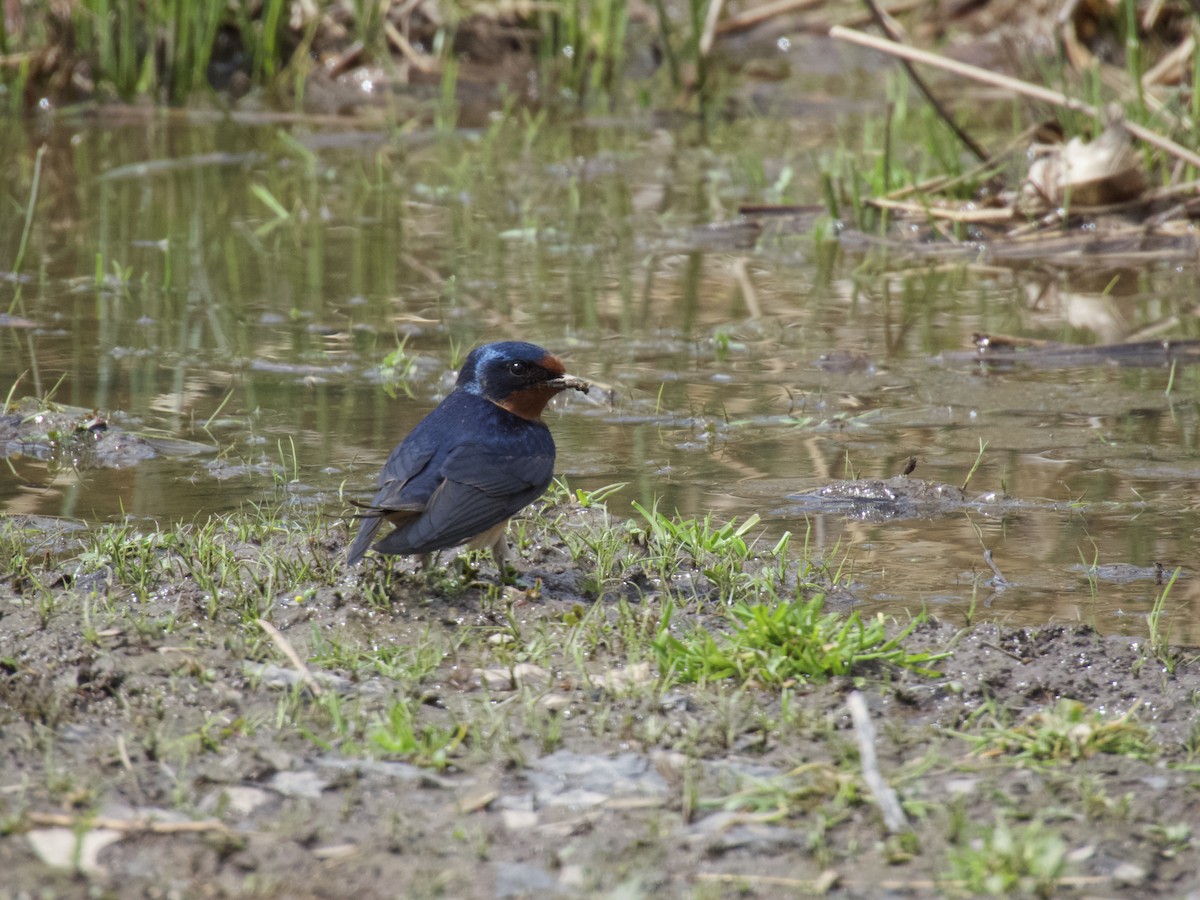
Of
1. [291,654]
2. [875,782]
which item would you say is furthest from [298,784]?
[875,782]

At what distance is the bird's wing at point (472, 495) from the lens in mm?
3629

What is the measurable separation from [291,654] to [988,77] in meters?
5.17

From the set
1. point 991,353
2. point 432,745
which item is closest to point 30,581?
point 432,745

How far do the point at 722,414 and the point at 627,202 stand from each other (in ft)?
12.9

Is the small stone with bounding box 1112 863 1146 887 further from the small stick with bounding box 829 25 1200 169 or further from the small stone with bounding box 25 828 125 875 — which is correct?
the small stick with bounding box 829 25 1200 169

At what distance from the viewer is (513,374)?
4.28m

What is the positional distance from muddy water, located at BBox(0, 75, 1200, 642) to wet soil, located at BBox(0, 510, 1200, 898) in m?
0.64

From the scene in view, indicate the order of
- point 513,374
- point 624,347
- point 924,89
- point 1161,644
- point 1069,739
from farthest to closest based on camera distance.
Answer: point 924,89
point 624,347
point 513,374
point 1161,644
point 1069,739

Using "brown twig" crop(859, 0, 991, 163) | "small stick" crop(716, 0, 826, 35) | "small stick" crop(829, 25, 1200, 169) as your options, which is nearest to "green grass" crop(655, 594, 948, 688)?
"small stick" crop(829, 25, 1200, 169)

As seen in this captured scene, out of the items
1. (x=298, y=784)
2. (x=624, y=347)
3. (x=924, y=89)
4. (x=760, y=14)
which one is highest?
(x=760, y=14)

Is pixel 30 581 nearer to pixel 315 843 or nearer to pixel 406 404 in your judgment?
pixel 315 843

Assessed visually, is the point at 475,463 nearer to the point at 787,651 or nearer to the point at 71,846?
the point at 787,651

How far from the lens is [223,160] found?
10227mm

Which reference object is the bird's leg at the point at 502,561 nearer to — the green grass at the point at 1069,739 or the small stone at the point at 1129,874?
the green grass at the point at 1069,739
